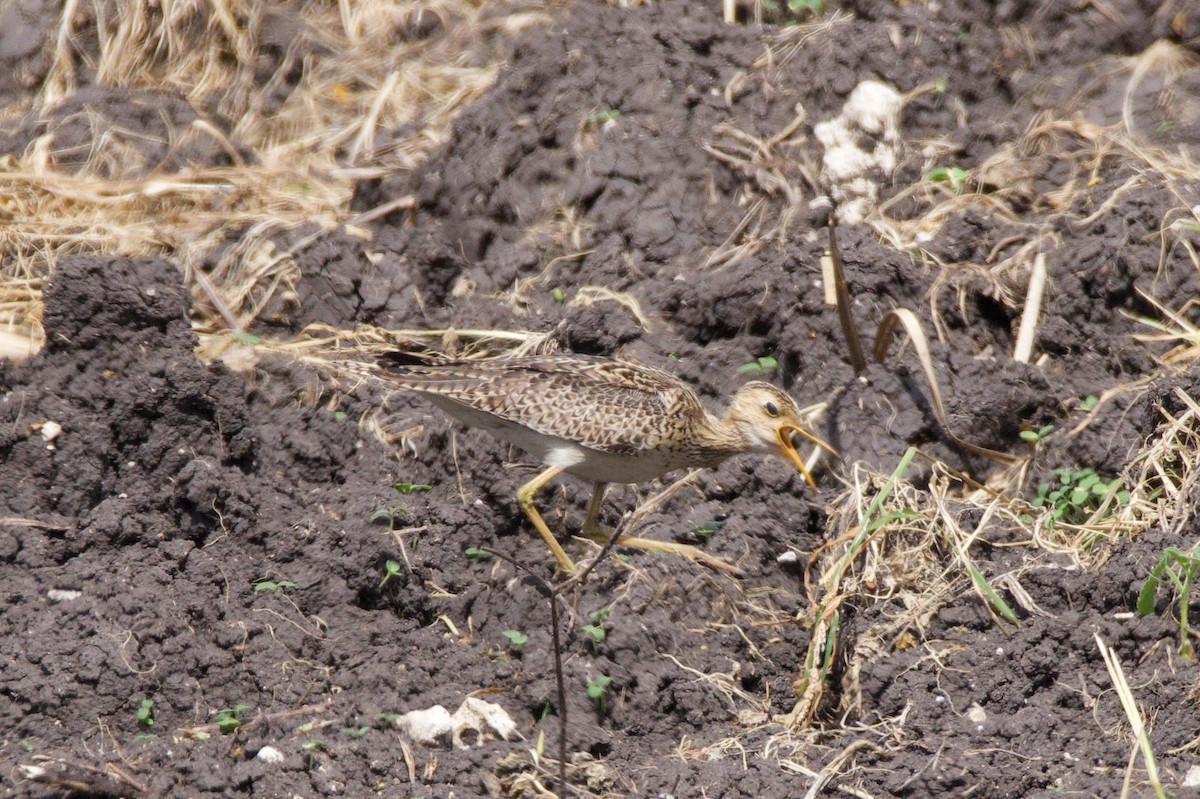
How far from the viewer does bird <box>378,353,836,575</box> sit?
253 inches

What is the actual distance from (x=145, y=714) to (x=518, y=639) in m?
1.54

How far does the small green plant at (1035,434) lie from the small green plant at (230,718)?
3.79m

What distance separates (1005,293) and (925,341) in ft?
2.72

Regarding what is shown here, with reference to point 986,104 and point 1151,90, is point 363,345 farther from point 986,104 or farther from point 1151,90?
point 1151,90

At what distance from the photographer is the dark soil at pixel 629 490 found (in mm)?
5164

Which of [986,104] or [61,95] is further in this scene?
[61,95]

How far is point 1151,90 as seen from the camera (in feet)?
26.0

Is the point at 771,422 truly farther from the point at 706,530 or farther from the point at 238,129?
the point at 238,129

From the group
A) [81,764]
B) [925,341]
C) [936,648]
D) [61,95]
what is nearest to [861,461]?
[925,341]

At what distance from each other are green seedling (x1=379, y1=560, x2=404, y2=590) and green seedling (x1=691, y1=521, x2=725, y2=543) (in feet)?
4.62

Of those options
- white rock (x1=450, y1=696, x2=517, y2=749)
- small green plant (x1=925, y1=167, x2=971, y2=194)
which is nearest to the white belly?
white rock (x1=450, y1=696, x2=517, y2=749)

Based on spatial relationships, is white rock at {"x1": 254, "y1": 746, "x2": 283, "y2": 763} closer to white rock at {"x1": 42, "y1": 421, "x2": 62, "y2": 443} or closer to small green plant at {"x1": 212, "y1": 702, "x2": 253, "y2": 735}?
small green plant at {"x1": 212, "y1": 702, "x2": 253, "y2": 735}

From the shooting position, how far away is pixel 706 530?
648cm

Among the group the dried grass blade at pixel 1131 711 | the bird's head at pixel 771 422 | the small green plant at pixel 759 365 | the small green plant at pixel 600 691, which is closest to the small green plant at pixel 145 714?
the small green plant at pixel 600 691
